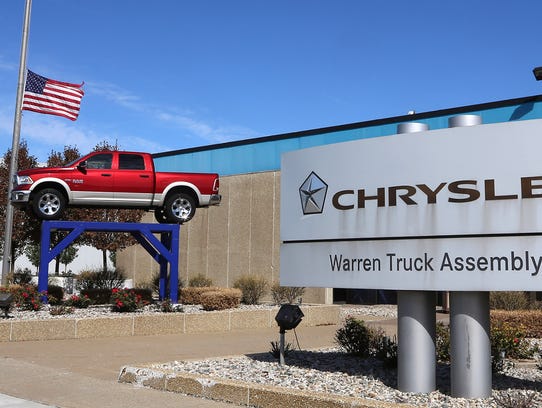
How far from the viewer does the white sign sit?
723 centimetres

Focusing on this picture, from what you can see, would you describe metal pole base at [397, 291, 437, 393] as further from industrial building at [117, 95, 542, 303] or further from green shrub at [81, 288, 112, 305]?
industrial building at [117, 95, 542, 303]

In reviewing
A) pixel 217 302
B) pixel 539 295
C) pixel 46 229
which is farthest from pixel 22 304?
pixel 539 295

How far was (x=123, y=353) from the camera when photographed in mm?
12609

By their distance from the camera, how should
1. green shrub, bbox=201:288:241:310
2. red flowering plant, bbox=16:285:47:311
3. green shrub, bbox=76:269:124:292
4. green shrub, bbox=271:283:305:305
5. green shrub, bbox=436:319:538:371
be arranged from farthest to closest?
green shrub, bbox=76:269:124:292 < green shrub, bbox=271:283:305:305 < green shrub, bbox=201:288:241:310 < red flowering plant, bbox=16:285:47:311 < green shrub, bbox=436:319:538:371

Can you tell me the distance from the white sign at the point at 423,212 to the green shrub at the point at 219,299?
9.63 metres

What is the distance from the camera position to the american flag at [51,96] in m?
22.8

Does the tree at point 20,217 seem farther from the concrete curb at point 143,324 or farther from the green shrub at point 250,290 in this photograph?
the concrete curb at point 143,324

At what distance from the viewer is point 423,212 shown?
7.86 meters

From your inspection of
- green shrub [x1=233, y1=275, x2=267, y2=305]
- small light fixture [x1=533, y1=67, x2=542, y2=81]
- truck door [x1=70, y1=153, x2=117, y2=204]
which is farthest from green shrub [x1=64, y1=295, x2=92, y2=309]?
small light fixture [x1=533, y1=67, x2=542, y2=81]

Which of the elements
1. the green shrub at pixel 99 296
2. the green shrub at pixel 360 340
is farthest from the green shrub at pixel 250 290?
the green shrub at pixel 360 340

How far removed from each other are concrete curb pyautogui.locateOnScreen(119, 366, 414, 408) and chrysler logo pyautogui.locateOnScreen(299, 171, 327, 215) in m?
2.44

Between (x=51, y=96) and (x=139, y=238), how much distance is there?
6328 mm

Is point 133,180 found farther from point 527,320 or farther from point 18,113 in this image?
point 527,320

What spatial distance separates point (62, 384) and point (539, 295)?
1924 centimetres
